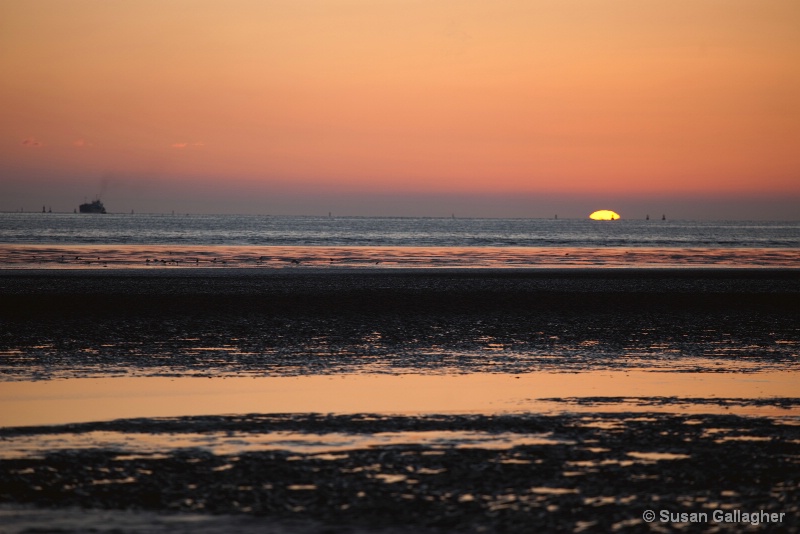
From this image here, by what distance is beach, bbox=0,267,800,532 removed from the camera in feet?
26.9

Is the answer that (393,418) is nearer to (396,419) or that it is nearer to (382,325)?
(396,419)

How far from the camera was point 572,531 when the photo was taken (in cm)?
755

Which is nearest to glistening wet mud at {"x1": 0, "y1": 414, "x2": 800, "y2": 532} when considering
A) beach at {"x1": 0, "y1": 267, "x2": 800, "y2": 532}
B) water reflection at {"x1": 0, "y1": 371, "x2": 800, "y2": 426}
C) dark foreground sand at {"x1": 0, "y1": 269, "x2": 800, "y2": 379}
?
beach at {"x1": 0, "y1": 267, "x2": 800, "y2": 532}

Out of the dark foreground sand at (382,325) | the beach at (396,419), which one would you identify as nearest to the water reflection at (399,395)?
the beach at (396,419)

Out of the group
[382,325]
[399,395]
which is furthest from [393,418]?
[382,325]

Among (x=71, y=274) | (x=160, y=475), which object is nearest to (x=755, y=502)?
(x=160, y=475)

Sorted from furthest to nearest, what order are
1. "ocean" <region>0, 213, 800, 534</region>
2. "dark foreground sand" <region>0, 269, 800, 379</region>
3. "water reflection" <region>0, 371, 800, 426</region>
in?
"dark foreground sand" <region>0, 269, 800, 379</region>, "water reflection" <region>0, 371, 800, 426</region>, "ocean" <region>0, 213, 800, 534</region>

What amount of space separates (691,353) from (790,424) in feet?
24.7

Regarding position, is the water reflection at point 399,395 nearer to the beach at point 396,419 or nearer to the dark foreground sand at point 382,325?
the beach at point 396,419

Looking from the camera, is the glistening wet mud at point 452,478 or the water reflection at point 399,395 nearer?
the glistening wet mud at point 452,478

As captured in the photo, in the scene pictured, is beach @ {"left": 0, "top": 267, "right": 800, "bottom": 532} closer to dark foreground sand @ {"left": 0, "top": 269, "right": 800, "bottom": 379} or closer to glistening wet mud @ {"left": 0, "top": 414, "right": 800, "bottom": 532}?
glistening wet mud @ {"left": 0, "top": 414, "right": 800, "bottom": 532}

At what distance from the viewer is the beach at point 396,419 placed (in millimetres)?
8203

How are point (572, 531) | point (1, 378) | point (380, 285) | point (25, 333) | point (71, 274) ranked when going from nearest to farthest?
point (572, 531), point (1, 378), point (25, 333), point (380, 285), point (71, 274)

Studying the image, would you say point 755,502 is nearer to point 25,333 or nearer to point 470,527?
point 470,527
